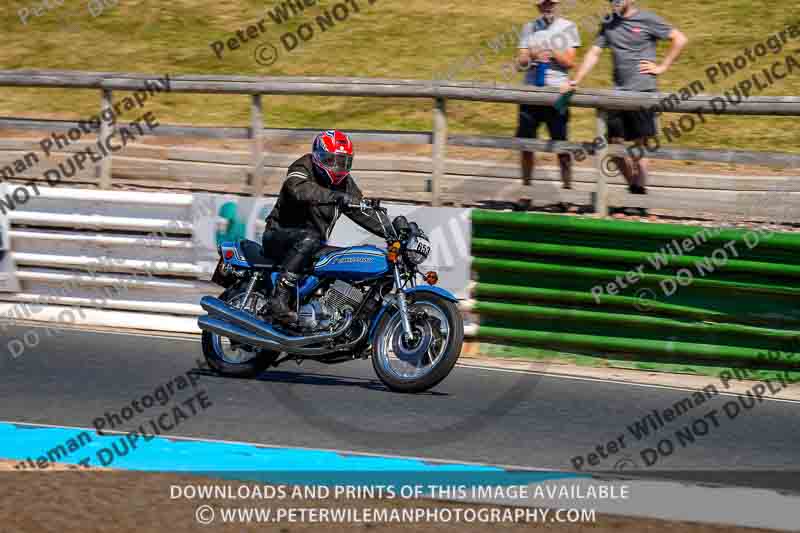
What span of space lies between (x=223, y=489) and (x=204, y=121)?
11.8 metres

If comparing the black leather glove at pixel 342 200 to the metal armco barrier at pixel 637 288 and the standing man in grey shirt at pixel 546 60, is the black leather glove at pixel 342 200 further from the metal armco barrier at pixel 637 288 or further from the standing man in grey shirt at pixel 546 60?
the standing man in grey shirt at pixel 546 60

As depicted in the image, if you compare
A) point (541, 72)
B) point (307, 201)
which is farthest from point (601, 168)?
point (307, 201)

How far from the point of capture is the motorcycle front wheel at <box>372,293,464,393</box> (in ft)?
24.4

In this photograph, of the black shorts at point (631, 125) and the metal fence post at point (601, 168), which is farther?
the black shorts at point (631, 125)

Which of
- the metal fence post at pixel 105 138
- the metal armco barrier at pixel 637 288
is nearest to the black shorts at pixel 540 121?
the metal armco barrier at pixel 637 288

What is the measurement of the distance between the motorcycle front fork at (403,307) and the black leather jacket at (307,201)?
1.62 ft

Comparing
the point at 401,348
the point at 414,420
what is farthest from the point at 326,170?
the point at 414,420

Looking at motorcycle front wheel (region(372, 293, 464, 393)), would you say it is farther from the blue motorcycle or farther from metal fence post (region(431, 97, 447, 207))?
metal fence post (region(431, 97, 447, 207))

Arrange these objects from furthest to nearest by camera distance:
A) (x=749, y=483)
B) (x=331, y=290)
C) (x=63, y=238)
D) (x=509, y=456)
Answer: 1. (x=63, y=238)
2. (x=331, y=290)
3. (x=509, y=456)
4. (x=749, y=483)

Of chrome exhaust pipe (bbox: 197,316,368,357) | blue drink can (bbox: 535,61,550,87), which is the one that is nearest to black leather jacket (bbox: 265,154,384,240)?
chrome exhaust pipe (bbox: 197,316,368,357)

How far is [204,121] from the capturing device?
55.6ft

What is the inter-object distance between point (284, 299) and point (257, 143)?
9.42ft

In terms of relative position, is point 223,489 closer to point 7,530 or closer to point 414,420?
point 7,530

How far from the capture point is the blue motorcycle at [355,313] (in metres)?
7.60
